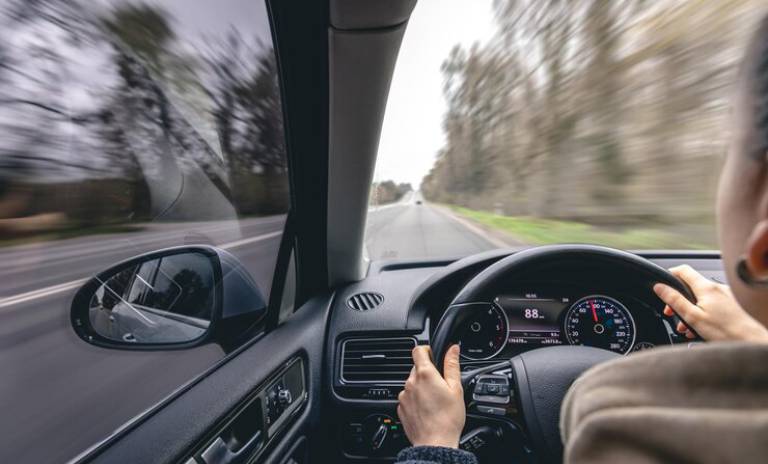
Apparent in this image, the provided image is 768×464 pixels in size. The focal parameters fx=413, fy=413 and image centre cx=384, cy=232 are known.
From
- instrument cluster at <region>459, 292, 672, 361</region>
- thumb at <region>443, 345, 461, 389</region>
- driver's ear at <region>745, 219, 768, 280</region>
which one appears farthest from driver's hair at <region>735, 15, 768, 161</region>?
instrument cluster at <region>459, 292, 672, 361</region>

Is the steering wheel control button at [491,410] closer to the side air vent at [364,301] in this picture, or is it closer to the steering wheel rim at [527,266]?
the steering wheel rim at [527,266]

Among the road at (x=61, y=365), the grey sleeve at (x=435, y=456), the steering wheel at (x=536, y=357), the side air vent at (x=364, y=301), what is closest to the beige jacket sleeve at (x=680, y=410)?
the grey sleeve at (x=435, y=456)

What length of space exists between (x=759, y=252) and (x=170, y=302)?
179 cm

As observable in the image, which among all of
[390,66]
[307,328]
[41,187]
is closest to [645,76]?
[390,66]

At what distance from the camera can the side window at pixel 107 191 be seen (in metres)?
1.11

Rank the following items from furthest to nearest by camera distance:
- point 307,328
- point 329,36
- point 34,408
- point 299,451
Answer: point 307,328
point 299,451
point 329,36
point 34,408

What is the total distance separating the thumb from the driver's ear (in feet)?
3.26

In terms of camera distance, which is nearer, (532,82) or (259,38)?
(259,38)

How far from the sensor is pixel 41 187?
1168 millimetres

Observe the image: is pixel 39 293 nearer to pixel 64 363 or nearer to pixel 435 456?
pixel 64 363

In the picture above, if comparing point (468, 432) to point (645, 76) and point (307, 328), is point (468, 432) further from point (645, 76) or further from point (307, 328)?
point (645, 76)

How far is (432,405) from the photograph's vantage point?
138 centimetres

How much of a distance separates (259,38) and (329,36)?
42 centimetres

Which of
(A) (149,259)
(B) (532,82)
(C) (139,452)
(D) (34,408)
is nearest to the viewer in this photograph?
(C) (139,452)
